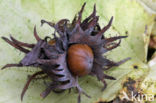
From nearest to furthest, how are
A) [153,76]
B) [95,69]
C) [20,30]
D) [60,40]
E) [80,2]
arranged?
[60,40] < [95,69] < [20,30] < [153,76] < [80,2]

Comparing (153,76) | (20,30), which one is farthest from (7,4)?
(153,76)

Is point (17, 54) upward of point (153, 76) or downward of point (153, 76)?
upward

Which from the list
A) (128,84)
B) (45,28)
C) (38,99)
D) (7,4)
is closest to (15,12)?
(7,4)

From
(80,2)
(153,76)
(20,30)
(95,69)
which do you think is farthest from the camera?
(80,2)

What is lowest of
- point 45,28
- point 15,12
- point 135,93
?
point 135,93

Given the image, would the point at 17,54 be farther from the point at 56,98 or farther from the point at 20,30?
the point at 56,98

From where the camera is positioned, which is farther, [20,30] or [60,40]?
[20,30]
